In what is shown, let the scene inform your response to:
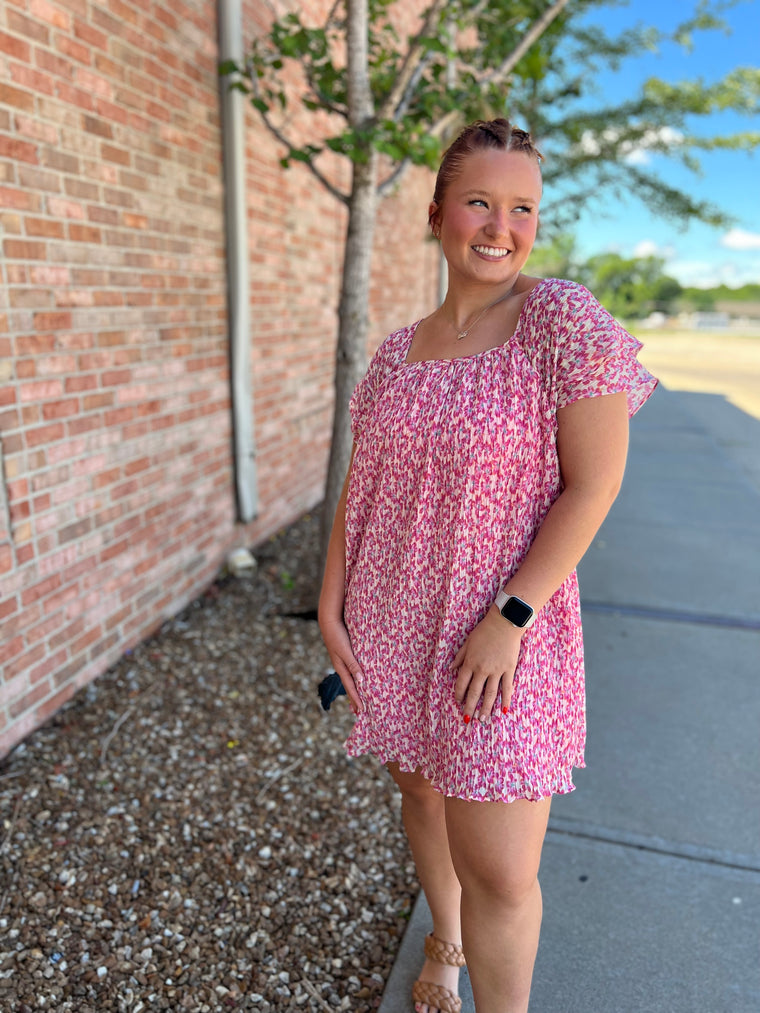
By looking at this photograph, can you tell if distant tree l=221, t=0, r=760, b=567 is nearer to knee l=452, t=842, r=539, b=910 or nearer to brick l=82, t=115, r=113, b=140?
brick l=82, t=115, r=113, b=140

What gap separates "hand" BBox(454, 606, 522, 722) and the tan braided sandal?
2.65ft

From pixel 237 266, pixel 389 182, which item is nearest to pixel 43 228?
pixel 237 266

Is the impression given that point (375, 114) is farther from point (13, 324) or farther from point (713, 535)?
point (713, 535)

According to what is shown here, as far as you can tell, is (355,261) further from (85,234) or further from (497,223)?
(497,223)

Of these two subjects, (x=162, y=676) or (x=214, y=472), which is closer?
(x=162, y=676)

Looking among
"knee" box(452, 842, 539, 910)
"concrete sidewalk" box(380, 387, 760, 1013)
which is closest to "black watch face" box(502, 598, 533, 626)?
"knee" box(452, 842, 539, 910)

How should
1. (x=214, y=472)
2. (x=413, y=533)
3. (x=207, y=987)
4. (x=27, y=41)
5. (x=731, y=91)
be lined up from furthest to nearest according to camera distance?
(x=731, y=91) → (x=214, y=472) → (x=27, y=41) → (x=207, y=987) → (x=413, y=533)

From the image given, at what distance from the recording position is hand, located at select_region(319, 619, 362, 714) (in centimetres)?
154

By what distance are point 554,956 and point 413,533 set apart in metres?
1.28

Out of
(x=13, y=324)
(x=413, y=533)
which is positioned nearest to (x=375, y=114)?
(x=13, y=324)

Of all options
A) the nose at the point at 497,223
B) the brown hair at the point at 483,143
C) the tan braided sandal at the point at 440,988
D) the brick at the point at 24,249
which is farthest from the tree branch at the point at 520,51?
the tan braided sandal at the point at 440,988

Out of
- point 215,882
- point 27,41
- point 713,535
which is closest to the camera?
point 215,882

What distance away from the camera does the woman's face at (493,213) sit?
4.23 ft

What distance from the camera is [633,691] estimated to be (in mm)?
3119
